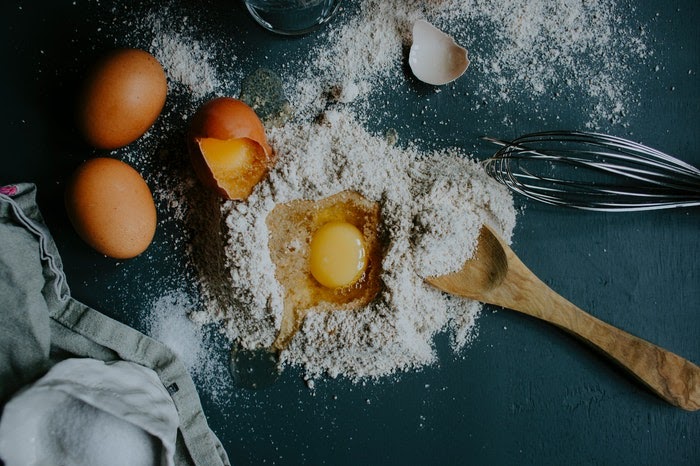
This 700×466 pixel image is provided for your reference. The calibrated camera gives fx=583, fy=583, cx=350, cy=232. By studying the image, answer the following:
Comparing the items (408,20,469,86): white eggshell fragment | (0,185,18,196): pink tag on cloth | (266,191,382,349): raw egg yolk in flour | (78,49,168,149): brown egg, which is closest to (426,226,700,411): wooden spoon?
(266,191,382,349): raw egg yolk in flour

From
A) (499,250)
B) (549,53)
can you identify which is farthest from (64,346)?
(549,53)

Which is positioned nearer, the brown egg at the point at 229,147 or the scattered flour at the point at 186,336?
the brown egg at the point at 229,147

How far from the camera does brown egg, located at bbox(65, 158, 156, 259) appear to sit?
893 millimetres

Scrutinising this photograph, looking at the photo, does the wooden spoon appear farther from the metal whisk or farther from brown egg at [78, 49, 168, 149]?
brown egg at [78, 49, 168, 149]

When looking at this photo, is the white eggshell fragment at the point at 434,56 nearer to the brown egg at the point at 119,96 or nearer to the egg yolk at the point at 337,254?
the egg yolk at the point at 337,254

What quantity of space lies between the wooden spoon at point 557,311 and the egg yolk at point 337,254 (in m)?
0.13

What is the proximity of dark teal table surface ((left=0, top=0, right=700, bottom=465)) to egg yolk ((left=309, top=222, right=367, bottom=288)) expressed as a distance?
0.62 ft

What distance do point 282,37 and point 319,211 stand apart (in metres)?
0.31

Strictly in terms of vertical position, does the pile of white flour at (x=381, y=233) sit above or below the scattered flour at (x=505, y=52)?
below

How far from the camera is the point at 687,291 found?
3.49ft

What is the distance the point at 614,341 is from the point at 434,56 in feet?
1.93

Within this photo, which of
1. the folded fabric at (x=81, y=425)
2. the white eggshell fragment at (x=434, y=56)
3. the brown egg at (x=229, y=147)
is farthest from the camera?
the white eggshell fragment at (x=434, y=56)

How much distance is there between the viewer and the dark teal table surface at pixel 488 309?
103cm

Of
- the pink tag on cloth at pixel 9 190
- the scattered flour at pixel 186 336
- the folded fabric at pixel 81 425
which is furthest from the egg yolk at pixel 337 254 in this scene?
the pink tag on cloth at pixel 9 190
